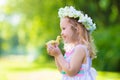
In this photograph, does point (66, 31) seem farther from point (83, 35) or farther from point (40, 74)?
point (40, 74)

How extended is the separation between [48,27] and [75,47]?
720 cm

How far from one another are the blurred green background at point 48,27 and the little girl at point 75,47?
3.91m

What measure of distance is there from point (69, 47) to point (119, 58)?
5771 millimetres

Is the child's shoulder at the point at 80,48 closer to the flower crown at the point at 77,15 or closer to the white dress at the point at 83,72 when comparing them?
the white dress at the point at 83,72

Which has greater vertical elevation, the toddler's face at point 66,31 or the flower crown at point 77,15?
the flower crown at point 77,15

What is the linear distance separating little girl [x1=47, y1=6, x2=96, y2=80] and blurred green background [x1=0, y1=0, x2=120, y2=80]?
3.91 meters

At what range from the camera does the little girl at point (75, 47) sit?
111 inches

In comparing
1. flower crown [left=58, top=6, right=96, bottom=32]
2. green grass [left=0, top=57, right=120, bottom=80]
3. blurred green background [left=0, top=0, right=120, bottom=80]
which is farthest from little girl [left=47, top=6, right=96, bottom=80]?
blurred green background [left=0, top=0, right=120, bottom=80]

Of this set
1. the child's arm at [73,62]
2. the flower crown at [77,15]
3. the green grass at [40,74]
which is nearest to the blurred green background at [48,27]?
the green grass at [40,74]

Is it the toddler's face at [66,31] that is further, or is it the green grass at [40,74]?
the green grass at [40,74]

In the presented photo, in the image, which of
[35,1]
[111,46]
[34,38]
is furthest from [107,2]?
[34,38]

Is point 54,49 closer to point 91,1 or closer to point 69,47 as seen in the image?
point 69,47

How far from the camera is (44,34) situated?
1038 centimetres

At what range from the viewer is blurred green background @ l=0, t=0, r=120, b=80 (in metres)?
8.59
